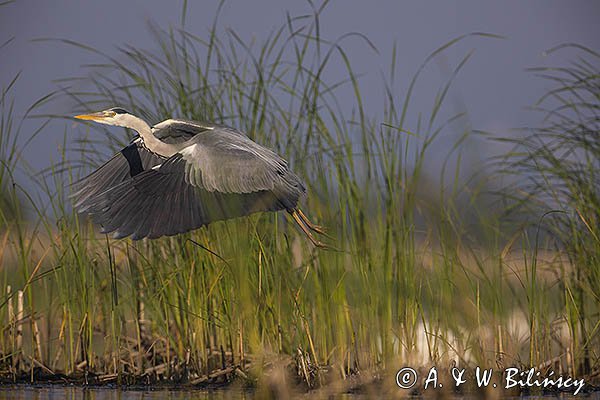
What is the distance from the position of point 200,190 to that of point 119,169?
776mm

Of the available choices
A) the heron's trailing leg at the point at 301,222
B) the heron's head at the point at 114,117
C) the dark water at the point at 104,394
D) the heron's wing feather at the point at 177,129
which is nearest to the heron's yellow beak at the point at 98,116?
the heron's head at the point at 114,117

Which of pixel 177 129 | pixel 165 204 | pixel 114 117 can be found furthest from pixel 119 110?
pixel 165 204

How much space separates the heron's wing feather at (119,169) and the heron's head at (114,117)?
0.11m

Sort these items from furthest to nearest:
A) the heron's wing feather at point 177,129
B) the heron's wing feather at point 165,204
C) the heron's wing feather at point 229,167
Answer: the heron's wing feather at point 177,129
the heron's wing feather at point 229,167
the heron's wing feather at point 165,204

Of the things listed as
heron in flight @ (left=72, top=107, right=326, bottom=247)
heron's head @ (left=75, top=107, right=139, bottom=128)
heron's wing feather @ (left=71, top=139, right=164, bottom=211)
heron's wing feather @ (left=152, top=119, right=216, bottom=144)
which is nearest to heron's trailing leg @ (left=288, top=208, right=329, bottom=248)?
heron in flight @ (left=72, top=107, right=326, bottom=247)

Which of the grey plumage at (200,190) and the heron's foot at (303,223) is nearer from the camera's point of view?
the grey plumage at (200,190)

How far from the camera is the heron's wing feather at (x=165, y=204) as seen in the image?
418cm

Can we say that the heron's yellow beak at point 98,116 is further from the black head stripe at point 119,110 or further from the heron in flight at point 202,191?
the heron in flight at point 202,191

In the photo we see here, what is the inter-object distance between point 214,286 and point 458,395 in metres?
1.20

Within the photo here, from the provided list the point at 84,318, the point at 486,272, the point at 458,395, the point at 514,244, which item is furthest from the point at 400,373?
the point at 84,318

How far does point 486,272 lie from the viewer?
13.2ft

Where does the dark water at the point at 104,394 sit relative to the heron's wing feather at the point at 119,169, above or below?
below

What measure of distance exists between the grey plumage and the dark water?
2.26ft

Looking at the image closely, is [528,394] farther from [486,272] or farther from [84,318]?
[84,318]
